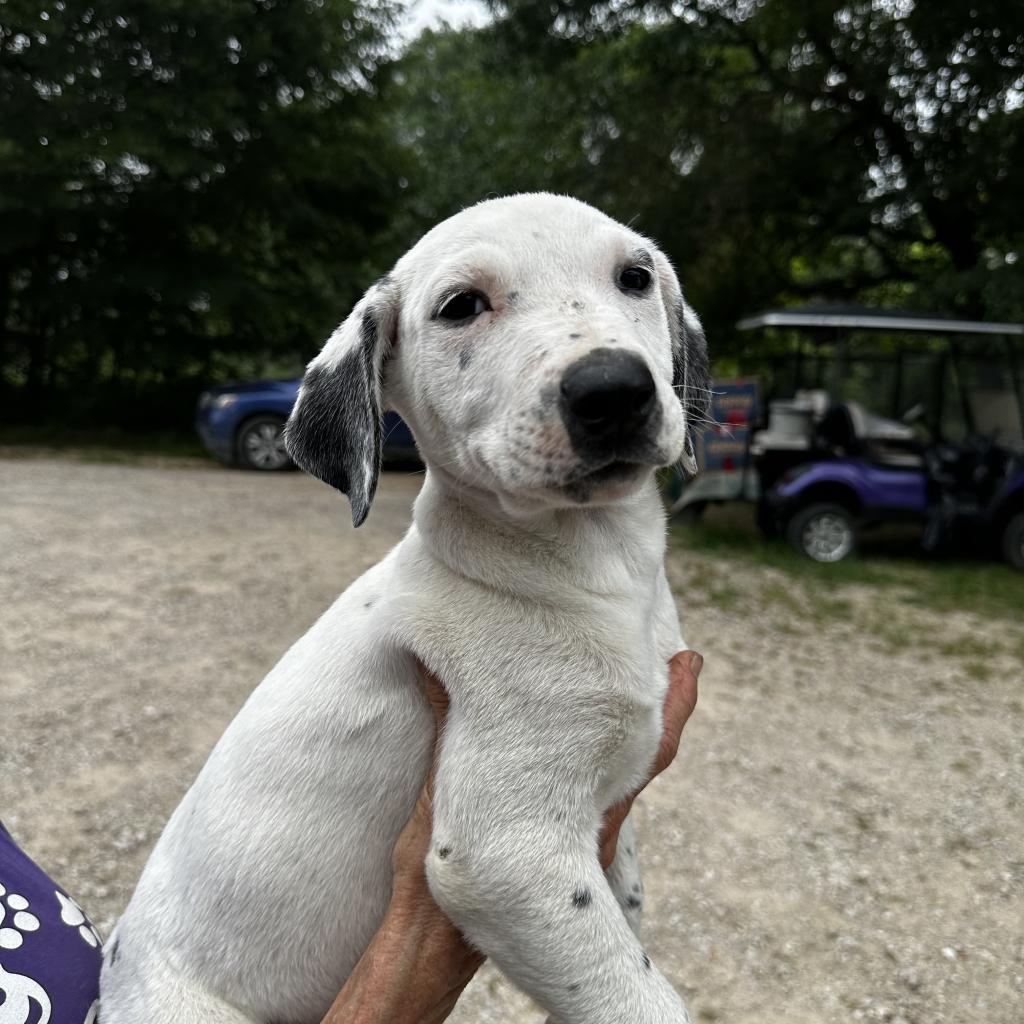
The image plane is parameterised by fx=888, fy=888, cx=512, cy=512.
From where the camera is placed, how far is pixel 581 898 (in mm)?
1655

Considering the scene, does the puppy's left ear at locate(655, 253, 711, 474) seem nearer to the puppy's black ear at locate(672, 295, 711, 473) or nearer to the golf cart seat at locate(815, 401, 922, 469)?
the puppy's black ear at locate(672, 295, 711, 473)

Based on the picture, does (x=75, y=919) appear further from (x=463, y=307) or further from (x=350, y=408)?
(x=463, y=307)

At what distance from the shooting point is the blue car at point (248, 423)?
13.9m

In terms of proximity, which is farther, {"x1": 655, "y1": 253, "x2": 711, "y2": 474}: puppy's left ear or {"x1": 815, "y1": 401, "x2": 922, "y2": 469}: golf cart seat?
{"x1": 815, "y1": 401, "x2": 922, "y2": 469}: golf cart seat

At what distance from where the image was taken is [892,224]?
549 inches

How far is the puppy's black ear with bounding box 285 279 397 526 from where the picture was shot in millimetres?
2096

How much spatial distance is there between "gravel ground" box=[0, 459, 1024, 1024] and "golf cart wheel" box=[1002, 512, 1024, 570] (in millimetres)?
2102

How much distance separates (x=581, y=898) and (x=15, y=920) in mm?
1092

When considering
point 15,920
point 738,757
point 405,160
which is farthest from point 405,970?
point 405,160

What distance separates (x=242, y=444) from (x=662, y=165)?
7.68 m

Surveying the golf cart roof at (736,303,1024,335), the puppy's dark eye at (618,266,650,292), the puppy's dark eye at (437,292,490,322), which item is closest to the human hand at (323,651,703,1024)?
the puppy's dark eye at (437,292,490,322)

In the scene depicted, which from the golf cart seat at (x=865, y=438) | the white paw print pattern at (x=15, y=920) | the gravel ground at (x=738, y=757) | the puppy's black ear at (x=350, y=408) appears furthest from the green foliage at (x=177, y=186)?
the white paw print pattern at (x=15, y=920)

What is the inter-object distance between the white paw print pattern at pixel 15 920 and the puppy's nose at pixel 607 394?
4.67 feet

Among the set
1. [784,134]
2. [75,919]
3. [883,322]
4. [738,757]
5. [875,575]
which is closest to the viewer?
[75,919]
